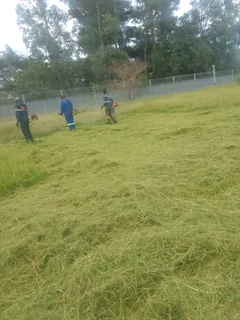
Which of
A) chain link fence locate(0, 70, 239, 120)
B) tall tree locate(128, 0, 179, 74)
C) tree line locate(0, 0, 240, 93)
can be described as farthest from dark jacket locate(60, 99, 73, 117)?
tall tree locate(128, 0, 179, 74)

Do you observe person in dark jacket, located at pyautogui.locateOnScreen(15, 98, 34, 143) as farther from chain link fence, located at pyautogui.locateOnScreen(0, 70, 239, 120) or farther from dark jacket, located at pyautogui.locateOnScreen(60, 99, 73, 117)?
chain link fence, located at pyautogui.locateOnScreen(0, 70, 239, 120)

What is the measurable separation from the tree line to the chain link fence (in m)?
2.24

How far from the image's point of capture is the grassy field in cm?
146

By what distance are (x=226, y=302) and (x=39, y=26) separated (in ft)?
76.9

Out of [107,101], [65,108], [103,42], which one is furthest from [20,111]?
[103,42]

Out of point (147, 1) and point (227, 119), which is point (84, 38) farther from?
point (227, 119)

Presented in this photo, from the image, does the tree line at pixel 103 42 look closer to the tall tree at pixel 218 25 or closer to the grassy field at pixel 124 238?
the tall tree at pixel 218 25

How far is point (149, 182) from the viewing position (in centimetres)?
295

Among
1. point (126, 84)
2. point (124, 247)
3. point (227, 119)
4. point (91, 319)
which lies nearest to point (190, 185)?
point (124, 247)

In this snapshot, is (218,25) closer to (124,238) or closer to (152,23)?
(152,23)

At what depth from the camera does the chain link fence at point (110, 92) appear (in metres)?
13.1

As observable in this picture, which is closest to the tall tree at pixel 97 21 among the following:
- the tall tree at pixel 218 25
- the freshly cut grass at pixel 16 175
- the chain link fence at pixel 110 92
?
the chain link fence at pixel 110 92

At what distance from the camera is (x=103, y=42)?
20.2m

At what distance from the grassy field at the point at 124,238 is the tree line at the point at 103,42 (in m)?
16.4
